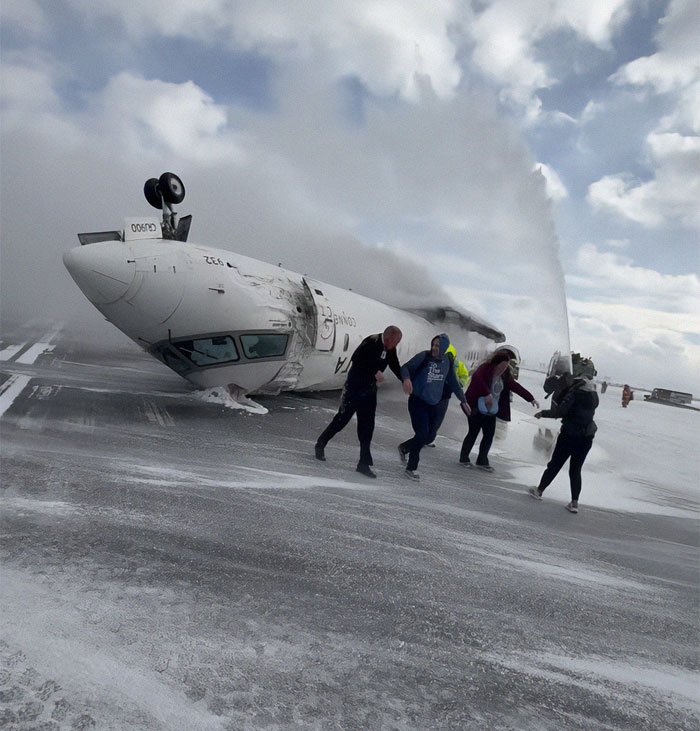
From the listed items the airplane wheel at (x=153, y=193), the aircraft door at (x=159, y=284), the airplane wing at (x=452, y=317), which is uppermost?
the airplane wheel at (x=153, y=193)

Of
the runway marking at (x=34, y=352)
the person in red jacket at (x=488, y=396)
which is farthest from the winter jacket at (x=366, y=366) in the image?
the runway marking at (x=34, y=352)

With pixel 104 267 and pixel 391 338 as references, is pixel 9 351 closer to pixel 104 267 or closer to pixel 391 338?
pixel 104 267

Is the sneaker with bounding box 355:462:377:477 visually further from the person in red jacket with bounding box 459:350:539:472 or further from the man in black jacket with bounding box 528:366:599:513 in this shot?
the man in black jacket with bounding box 528:366:599:513

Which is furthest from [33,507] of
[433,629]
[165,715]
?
[433,629]

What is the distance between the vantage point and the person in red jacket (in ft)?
22.4

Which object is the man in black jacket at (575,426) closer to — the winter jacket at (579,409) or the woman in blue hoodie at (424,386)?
the winter jacket at (579,409)

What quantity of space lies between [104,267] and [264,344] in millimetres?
2813

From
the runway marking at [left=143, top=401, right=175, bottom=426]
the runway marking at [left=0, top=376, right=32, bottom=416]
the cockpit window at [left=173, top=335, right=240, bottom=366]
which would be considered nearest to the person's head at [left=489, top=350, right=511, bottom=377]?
the cockpit window at [left=173, top=335, right=240, bottom=366]

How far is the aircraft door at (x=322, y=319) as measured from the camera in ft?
A: 31.9

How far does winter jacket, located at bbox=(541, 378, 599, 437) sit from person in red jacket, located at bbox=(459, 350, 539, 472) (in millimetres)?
1050

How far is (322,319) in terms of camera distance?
32.1 ft

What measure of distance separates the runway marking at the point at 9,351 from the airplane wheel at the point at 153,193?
5801 mm

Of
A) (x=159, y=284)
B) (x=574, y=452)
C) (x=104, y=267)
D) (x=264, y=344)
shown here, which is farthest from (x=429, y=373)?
(x=104, y=267)

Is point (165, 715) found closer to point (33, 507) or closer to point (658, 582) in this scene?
point (33, 507)
